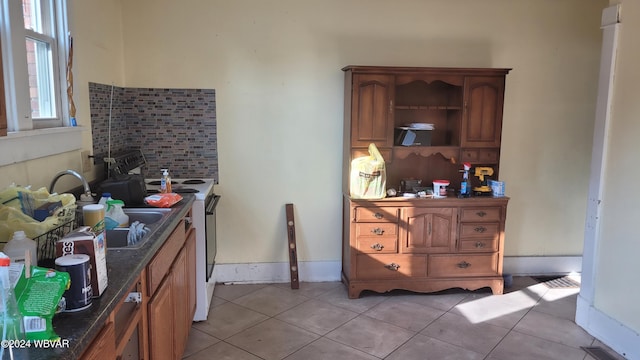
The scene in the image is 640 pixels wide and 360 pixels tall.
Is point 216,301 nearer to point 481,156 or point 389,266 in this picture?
point 389,266

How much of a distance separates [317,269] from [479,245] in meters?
1.31

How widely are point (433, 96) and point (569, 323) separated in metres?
1.94

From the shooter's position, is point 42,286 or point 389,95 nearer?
point 42,286

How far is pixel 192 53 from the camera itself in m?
3.60

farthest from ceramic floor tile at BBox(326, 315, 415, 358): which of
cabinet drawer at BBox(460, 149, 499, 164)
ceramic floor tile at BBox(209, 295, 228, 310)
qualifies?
cabinet drawer at BBox(460, 149, 499, 164)

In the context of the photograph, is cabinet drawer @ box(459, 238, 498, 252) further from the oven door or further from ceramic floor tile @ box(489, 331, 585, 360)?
the oven door

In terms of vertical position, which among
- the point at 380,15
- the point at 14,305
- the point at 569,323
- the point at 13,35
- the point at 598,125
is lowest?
the point at 569,323

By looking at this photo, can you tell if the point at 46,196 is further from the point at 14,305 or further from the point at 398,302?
the point at 398,302

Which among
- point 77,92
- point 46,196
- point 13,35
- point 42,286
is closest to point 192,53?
point 77,92

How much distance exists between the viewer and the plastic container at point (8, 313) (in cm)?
96

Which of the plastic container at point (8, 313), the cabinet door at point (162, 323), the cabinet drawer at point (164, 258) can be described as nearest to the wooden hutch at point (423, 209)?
the cabinet drawer at point (164, 258)

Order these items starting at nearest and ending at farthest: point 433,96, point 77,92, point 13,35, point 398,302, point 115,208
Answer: point 13,35 < point 115,208 < point 77,92 < point 398,302 < point 433,96

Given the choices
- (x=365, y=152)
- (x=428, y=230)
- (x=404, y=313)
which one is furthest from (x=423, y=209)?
(x=404, y=313)

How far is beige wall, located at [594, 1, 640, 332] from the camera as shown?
8.89ft
